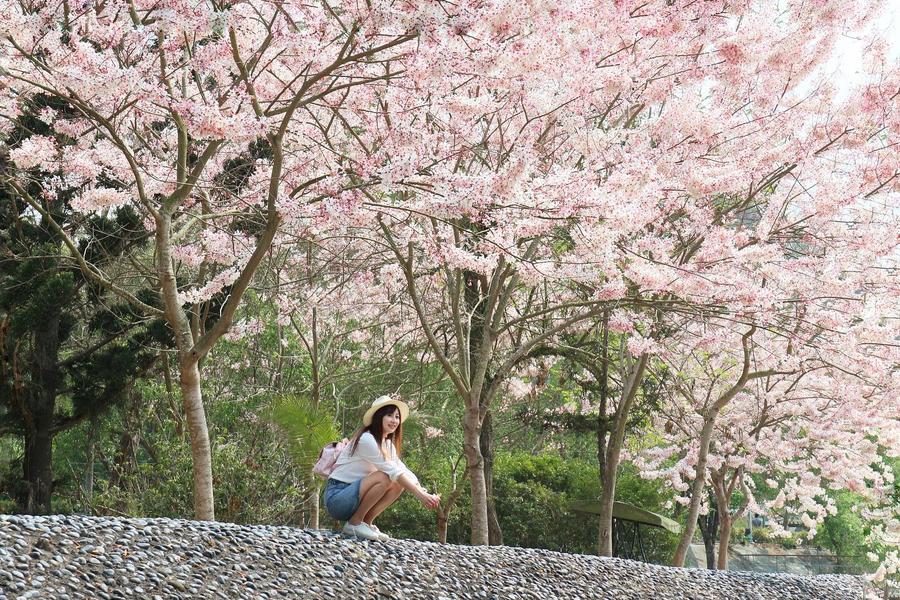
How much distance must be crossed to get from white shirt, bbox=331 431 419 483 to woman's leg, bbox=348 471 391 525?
5 cm

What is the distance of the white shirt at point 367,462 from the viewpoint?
6.04m

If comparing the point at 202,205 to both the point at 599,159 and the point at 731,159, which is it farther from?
the point at 731,159

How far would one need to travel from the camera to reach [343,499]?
20.1ft

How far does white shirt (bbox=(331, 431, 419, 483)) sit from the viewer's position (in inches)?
238

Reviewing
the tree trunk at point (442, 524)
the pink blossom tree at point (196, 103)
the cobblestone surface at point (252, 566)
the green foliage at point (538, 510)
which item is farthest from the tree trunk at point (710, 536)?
the pink blossom tree at point (196, 103)

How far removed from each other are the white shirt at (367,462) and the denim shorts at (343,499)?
0.15ft

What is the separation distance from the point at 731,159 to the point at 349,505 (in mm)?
5411

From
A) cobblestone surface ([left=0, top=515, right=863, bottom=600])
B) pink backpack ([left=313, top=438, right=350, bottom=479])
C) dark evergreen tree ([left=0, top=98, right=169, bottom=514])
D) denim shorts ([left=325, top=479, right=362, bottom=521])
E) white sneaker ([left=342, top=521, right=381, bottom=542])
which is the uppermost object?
dark evergreen tree ([left=0, top=98, right=169, bottom=514])

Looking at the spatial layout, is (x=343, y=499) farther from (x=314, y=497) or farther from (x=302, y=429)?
(x=314, y=497)

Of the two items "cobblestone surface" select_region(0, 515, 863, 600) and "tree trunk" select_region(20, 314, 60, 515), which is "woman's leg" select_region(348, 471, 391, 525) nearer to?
"cobblestone surface" select_region(0, 515, 863, 600)

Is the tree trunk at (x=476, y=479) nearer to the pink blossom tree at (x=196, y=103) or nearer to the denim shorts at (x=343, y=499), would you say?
the pink blossom tree at (x=196, y=103)

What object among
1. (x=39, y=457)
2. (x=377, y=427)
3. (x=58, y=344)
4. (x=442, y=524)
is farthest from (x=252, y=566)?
(x=442, y=524)

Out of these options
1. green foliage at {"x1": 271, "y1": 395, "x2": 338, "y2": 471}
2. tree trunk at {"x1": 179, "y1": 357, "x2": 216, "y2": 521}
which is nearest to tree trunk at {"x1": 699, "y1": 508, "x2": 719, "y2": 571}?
green foliage at {"x1": 271, "y1": 395, "x2": 338, "y2": 471}

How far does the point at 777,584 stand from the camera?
408 inches
